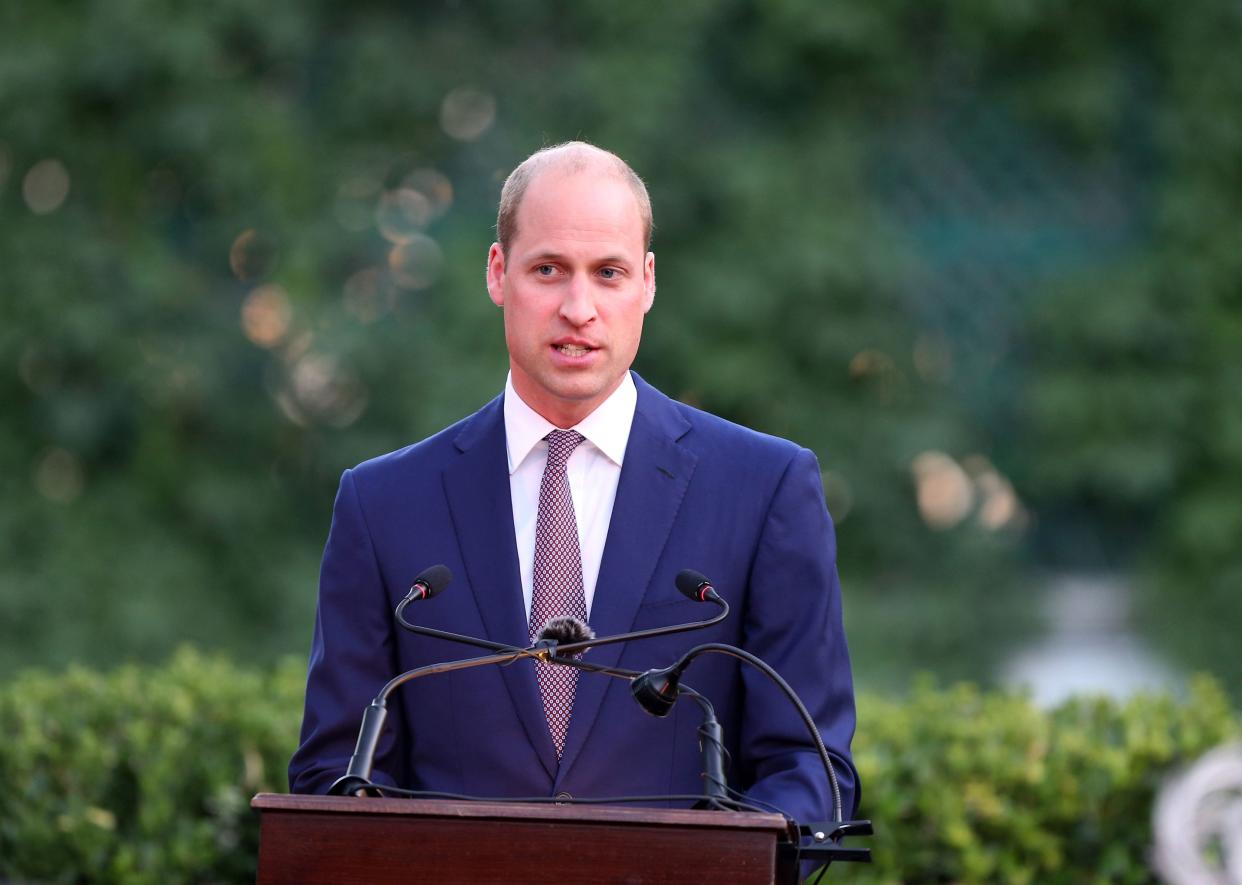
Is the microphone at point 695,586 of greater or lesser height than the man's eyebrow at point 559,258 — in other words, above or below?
below

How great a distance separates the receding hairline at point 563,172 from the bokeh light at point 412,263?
259 inches

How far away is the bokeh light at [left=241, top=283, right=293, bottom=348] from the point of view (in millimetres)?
9328

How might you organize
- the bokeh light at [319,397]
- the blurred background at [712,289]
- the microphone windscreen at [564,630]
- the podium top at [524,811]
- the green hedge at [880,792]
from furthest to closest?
the bokeh light at [319,397], the blurred background at [712,289], the green hedge at [880,792], the microphone windscreen at [564,630], the podium top at [524,811]

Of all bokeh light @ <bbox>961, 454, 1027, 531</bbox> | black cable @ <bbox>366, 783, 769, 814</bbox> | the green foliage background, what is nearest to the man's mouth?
black cable @ <bbox>366, 783, 769, 814</bbox>

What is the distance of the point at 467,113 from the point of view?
31.3 ft

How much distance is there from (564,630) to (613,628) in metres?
0.27

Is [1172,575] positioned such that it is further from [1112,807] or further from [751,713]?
[751,713]

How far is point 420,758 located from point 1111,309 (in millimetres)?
6884

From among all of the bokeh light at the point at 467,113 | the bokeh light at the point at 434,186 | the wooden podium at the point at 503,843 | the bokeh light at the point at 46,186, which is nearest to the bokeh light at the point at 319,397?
the bokeh light at the point at 434,186

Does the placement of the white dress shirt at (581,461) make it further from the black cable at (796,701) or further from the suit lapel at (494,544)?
the black cable at (796,701)

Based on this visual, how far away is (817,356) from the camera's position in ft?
30.0

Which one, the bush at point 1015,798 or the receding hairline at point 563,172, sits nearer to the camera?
the receding hairline at point 563,172

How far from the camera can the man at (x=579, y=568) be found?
2762 mm

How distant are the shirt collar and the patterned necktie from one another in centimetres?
3
